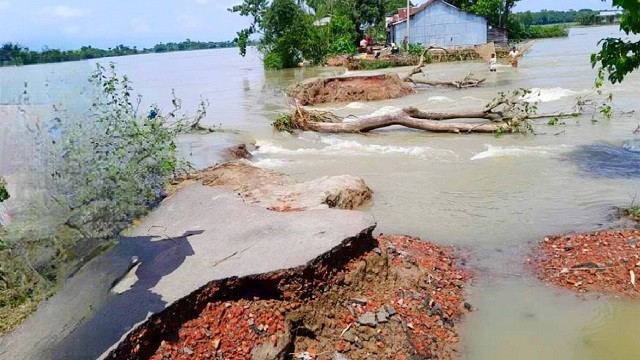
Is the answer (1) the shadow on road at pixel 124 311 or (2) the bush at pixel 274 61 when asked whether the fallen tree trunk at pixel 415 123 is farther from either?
(2) the bush at pixel 274 61

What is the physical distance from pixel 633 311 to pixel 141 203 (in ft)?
19.2

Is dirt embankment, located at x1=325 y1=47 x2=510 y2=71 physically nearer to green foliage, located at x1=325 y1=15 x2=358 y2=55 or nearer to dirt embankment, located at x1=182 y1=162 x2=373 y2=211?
green foliage, located at x1=325 y1=15 x2=358 y2=55

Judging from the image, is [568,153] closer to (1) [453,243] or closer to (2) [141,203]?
(1) [453,243]

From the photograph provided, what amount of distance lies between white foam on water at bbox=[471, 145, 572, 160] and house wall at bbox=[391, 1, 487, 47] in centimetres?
3299

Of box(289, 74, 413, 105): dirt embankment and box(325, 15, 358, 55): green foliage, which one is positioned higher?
box(325, 15, 358, 55): green foliage

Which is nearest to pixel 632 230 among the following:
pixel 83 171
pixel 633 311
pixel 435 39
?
pixel 633 311

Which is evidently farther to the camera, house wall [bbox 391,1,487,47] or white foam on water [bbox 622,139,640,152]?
house wall [bbox 391,1,487,47]

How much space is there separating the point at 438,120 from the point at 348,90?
869cm

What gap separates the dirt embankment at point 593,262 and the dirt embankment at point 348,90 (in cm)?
1703

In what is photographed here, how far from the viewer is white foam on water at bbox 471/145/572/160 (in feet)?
37.6

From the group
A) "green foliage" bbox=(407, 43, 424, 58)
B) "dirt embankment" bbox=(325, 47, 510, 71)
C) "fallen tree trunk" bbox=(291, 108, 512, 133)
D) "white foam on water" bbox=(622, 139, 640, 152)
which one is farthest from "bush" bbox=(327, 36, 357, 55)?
"white foam on water" bbox=(622, 139, 640, 152)

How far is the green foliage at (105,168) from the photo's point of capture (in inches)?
243

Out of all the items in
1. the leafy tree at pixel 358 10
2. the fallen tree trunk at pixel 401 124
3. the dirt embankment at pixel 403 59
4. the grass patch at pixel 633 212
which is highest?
the leafy tree at pixel 358 10

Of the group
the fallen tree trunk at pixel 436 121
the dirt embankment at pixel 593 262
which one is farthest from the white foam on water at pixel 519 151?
the dirt embankment at pixel 593 262
